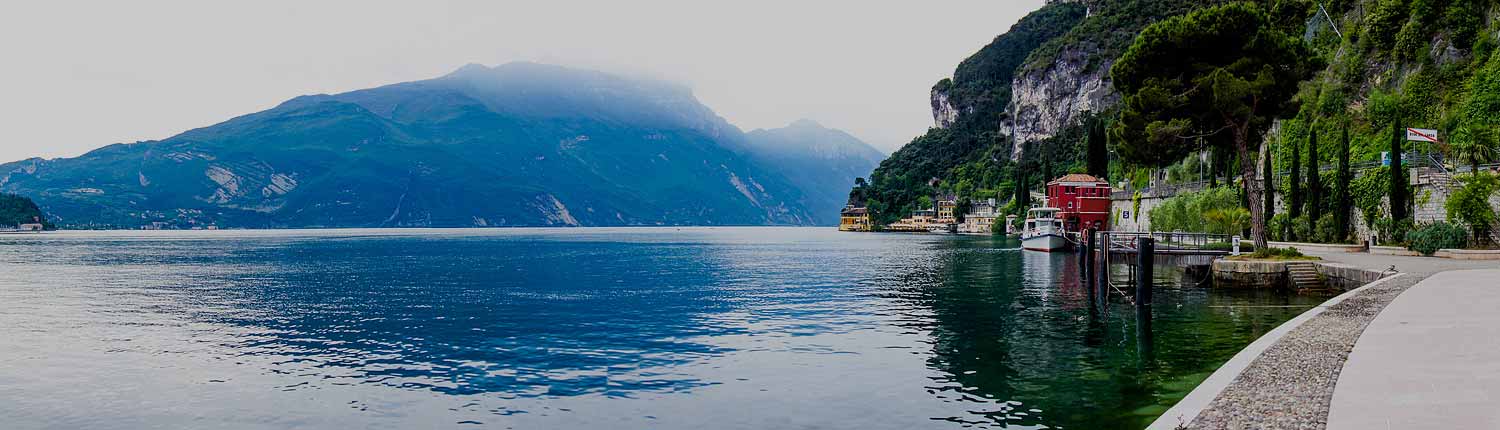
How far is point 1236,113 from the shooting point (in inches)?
1638

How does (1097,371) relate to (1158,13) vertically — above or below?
below

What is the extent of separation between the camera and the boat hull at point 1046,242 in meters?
82.4

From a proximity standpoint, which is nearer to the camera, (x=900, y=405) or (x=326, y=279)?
(x=900, y=405)

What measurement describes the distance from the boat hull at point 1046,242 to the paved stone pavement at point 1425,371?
207 ft

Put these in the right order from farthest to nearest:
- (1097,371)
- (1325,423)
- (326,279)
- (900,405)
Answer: (326,279), (1097,371), (900,405), (1325,423)

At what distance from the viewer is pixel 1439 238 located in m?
42.6

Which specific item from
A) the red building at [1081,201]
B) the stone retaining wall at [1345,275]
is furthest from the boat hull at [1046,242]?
the stone retaining wall at [1345,275]

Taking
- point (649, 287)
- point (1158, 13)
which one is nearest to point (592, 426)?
point (649, 287)

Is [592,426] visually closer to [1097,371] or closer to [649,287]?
[1097,371]

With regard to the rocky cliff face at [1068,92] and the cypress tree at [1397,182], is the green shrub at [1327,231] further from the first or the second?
the rocky cliff face at [1068,92]

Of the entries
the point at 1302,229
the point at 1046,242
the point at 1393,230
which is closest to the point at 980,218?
the point at 1046,242

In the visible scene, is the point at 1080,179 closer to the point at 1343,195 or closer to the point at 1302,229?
the point at 1302,229

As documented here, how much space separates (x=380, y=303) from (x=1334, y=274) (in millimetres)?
38681

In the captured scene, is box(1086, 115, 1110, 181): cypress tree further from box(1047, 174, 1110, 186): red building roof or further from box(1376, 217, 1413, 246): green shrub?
box(1376, 217, 1413, 246): green shrub
